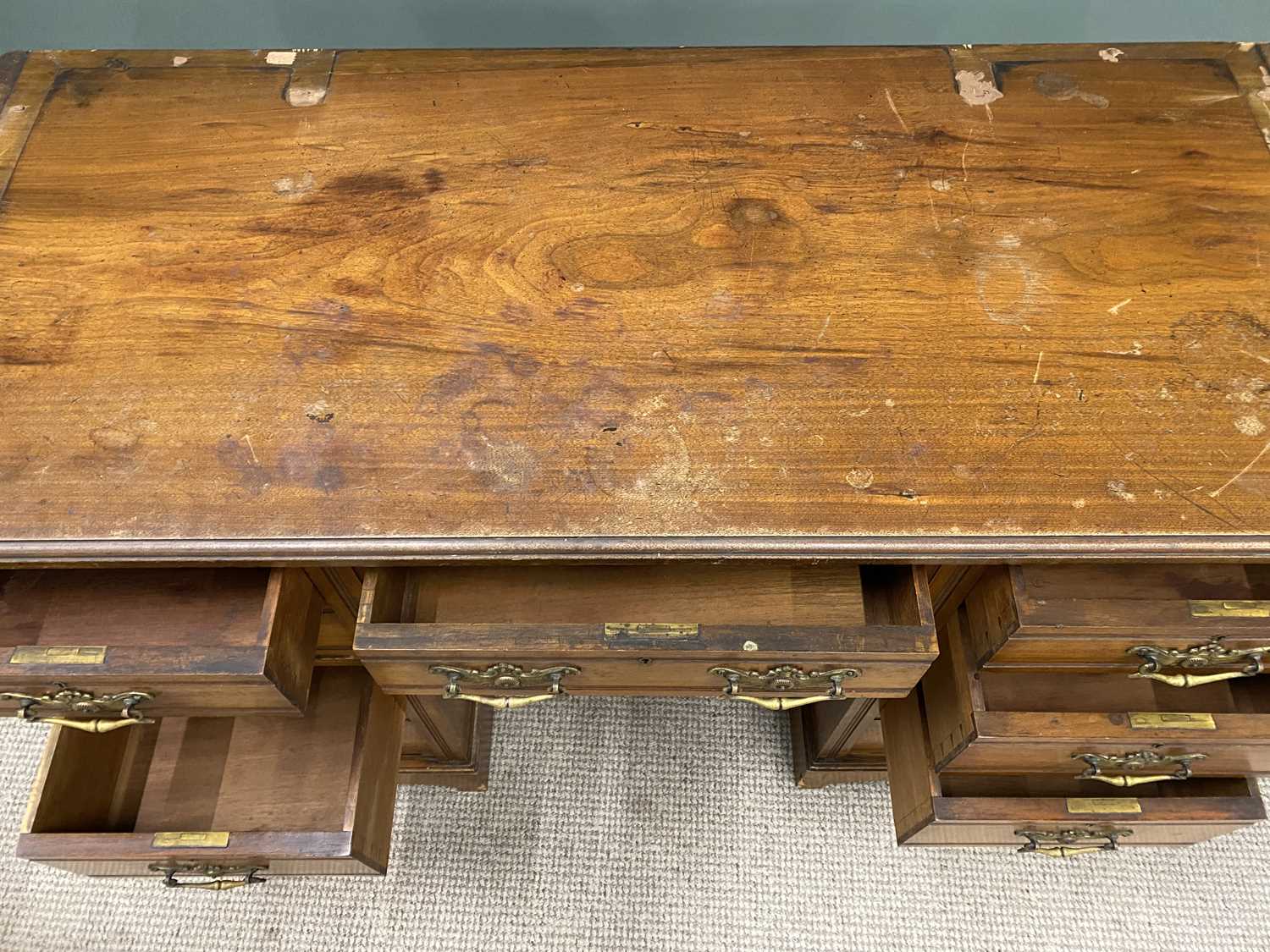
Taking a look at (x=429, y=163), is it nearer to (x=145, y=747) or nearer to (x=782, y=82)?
(x=782, y=82)

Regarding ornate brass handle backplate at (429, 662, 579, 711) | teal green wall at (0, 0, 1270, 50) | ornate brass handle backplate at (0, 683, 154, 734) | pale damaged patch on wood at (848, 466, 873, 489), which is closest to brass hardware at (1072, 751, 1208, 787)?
pale damaged patch on wood at (848, 466, 873, 489)

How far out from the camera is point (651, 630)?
63cm

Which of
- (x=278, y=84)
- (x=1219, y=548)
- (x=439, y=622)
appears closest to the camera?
(x=1219, y=548)

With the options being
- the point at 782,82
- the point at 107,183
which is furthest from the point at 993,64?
the point at 107,183

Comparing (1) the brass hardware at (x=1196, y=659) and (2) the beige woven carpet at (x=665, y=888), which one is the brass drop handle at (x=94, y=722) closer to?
(2) the beige woven carpet at (x=665, y=888)

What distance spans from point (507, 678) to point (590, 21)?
2.86 ft

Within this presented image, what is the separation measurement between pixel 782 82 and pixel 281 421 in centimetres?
57

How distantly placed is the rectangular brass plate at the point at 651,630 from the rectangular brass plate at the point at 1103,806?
0.47m

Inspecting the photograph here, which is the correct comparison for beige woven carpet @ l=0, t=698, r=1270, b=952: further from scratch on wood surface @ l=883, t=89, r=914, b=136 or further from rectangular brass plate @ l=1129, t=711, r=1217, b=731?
scratch on wood surface @ l=883, t=89, r=914, b=136

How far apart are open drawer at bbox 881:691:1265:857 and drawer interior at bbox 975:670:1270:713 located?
0.26ft

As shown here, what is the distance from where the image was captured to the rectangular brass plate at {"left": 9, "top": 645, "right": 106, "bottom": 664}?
618 millimetres

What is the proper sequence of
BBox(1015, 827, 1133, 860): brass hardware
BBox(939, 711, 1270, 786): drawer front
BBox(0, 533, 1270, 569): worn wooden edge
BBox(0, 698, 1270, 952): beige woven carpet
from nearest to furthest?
BBox(0, 533, 1270, 569): worn wooden edge
BBox(939, 711, 1270, 786): drawer front
BBox(1015, 827, 1133, 860): brass hardware
BBox(0, 698, 1270, 952): beige woven carpet

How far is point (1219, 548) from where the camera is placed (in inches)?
23.3

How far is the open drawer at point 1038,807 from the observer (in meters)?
0.80
